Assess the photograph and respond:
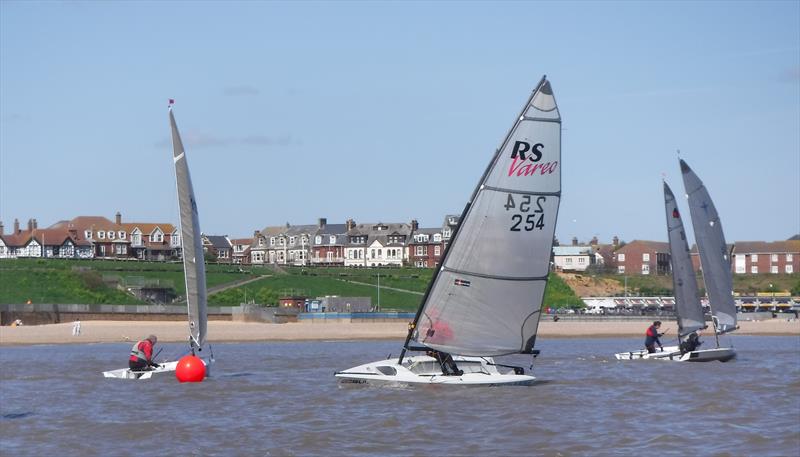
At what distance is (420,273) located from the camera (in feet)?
473

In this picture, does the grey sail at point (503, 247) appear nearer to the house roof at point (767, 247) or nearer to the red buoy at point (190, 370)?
the red buoy at point (190, 370)

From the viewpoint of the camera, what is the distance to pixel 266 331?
7938 cm

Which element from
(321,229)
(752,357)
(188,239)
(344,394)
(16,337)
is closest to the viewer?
(344,394)

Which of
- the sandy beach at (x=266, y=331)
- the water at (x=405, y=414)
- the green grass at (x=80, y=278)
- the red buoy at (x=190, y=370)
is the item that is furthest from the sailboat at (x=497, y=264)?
the green grass at (x=80, y=278)

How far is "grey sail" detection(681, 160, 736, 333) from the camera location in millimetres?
48594

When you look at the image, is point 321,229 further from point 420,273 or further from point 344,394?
point 344,394

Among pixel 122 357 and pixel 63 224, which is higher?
pixel 63 224

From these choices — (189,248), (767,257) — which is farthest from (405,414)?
(767,257)

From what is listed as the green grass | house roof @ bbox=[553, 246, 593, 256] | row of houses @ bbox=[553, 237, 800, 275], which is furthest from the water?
house roof @ bbox=[553, 246, 593, 256]

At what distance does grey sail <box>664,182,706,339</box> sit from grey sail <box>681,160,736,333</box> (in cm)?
66

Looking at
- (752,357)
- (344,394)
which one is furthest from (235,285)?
(344,394)

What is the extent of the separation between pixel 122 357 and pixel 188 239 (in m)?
17.5

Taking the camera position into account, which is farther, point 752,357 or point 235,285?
point 235,285

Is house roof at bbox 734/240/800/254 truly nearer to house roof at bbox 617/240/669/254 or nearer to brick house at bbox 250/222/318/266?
house roof at bbox 617/240/669/254
